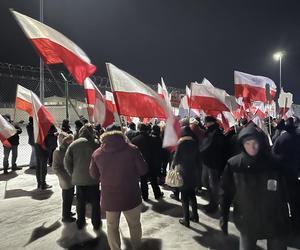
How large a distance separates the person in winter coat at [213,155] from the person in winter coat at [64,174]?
2514mm

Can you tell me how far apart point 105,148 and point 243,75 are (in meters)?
5.48

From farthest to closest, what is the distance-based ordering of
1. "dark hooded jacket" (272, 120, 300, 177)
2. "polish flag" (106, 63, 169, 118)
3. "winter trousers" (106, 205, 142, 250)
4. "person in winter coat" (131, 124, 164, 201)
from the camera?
"person in winter coat" (131, 124, 164, 201) < "dark hooded jacket" (272, 120, 300, 177) < "polish flag" (106, 63, 169, 118) < "winter trousers" (106, 205, 142, 250)

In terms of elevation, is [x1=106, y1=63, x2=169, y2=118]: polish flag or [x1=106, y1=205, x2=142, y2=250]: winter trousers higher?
[x1=106, y1=63, x2=169, y2=118]: polish flag

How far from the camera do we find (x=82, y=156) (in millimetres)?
5070

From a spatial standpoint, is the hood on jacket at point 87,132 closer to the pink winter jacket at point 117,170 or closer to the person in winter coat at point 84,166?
the person in winter coat at point 84,166

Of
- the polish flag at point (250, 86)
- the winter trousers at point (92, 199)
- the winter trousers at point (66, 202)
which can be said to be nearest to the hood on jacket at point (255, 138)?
the winter trousers at point (92, 199)

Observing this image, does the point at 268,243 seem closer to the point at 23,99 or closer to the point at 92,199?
the point at 92,199

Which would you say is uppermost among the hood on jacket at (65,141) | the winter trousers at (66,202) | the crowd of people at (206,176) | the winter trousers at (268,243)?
the hood on jacket at (65,141)

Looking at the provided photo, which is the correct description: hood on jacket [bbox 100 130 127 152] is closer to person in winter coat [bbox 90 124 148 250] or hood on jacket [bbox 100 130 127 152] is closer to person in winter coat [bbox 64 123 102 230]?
person in winter coat [bbox 90 124 148 250]

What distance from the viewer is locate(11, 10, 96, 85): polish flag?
502 cm

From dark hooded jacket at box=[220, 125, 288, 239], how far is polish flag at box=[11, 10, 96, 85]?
10.3ft

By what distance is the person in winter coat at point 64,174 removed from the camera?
5684 millimetres

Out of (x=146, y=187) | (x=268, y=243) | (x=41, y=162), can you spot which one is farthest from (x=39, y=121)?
(x=268, y=243)

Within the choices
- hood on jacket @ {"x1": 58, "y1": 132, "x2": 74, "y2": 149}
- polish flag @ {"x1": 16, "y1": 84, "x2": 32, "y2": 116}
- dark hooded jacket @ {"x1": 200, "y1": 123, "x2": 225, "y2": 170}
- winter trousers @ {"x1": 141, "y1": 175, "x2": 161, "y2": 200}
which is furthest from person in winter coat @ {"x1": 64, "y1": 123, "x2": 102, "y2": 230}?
polish flag @ {"x1": 16, "y1": 84, "x2": 32, "y2": 116}
